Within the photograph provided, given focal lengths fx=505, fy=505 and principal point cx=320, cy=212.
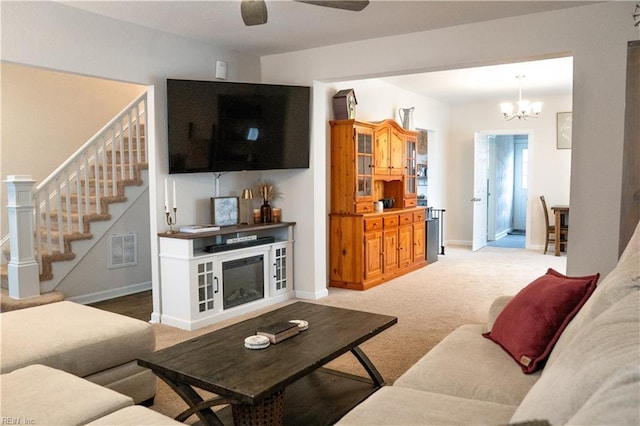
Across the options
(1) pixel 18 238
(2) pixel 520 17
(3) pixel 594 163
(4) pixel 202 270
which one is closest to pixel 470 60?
(2) pixel 520 17

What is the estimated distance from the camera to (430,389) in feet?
6.42

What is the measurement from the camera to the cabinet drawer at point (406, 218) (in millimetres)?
6465

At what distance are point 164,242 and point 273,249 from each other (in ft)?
3.65

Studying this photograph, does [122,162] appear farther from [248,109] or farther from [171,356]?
[171,356]

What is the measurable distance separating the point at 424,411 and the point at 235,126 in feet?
11.6

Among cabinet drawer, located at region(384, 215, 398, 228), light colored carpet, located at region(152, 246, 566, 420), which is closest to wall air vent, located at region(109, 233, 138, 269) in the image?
light colored carpet, located at region(152, 246, 566, 420)

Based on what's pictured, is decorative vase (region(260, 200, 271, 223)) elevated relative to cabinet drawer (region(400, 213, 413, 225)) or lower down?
elevated

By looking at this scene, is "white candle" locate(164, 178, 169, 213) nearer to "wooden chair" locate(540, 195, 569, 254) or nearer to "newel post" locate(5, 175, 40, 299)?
"newel post" locate(5, 175, 40, 299)

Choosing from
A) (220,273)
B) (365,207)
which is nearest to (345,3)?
(220,273)

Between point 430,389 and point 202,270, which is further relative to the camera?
point 202,270

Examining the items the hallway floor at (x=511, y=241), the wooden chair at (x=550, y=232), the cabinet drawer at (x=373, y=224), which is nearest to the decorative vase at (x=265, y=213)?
the cabinet drawer at (x=373, y=224)

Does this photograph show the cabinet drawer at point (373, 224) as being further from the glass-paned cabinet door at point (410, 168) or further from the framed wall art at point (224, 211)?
the framed wall art at point (224, 211)

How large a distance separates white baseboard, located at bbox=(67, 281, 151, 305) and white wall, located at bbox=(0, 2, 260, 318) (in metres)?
1.14

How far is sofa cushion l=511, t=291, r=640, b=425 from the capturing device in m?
0.86
